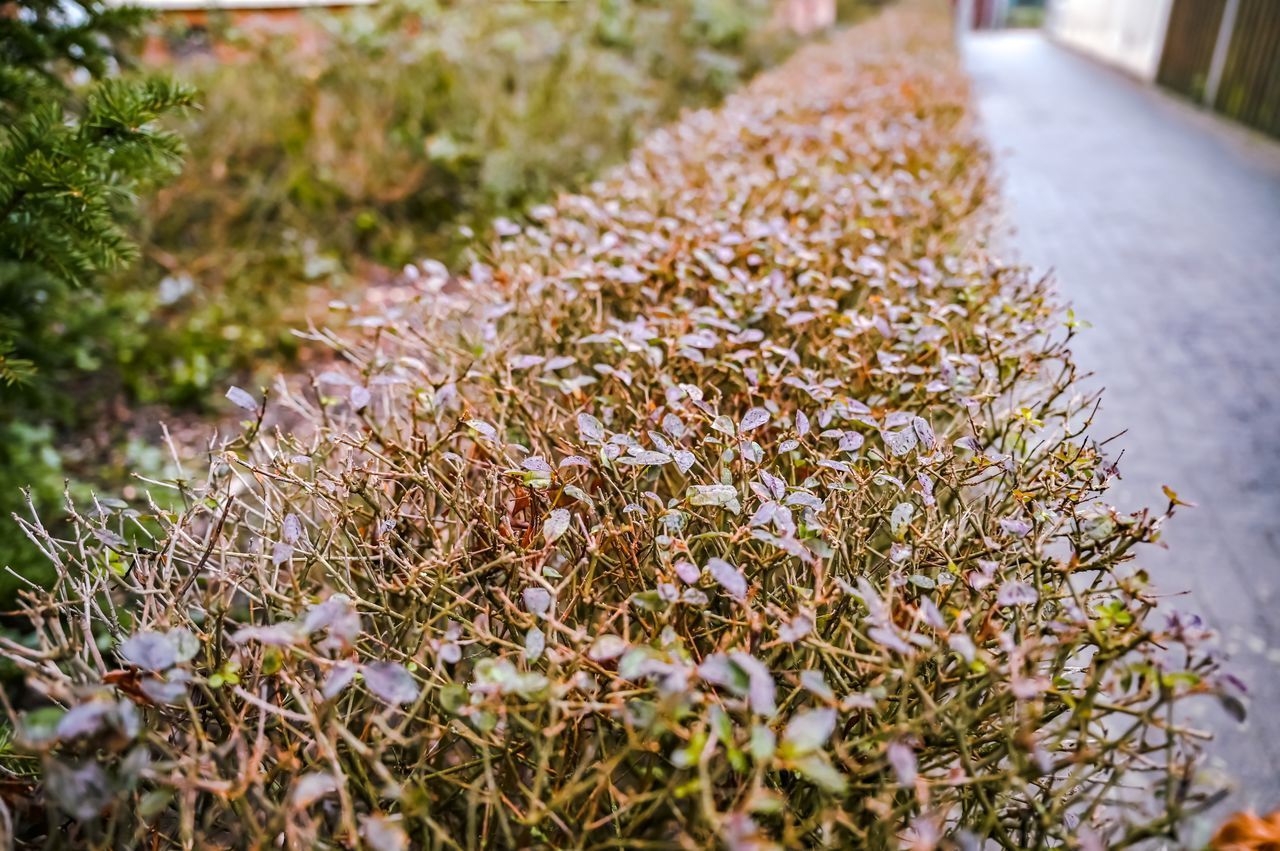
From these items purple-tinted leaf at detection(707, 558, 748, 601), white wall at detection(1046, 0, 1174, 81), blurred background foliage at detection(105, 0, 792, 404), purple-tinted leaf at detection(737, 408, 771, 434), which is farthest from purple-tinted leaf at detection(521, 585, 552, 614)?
white wall at detection(1046, 0, 1174, 81)

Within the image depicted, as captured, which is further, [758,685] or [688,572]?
[688,572]

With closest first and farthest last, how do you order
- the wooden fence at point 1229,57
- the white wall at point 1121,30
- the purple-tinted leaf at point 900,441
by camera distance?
1. the purple-tinted leaf at point 900,441
2. the wooden fence at point 1229,57
3. the white wall at point 1121,30

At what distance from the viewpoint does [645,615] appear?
4.83ft

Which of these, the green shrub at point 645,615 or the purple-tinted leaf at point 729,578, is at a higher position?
the purple-tinted leaf at point 729,578

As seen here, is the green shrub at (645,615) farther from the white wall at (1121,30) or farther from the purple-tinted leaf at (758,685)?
the white wall at (1121,30)

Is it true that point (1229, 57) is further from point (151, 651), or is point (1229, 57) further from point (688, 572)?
point (151, 651)

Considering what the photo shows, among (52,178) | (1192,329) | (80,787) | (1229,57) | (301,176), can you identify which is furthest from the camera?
(1229,57)

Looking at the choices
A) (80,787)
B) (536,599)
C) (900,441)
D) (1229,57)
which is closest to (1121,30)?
(1229,57)

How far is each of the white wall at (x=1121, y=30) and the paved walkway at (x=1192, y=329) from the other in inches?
217

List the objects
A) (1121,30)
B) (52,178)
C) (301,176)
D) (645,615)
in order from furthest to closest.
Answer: (1121,30)
(301,176)
(52,178)
(645,615)

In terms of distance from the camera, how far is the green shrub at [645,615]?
1.07m

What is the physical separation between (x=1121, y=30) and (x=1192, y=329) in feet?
53.6

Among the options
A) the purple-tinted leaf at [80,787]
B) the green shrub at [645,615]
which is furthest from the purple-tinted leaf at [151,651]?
the purple-tinted leaf at [80,787]

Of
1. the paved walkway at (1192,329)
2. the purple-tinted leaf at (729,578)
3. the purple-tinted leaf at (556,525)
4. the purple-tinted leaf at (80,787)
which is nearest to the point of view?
the purple-tinted leaf at (80,787)
